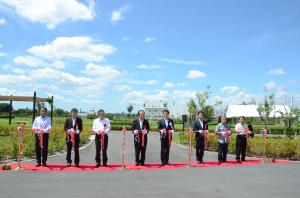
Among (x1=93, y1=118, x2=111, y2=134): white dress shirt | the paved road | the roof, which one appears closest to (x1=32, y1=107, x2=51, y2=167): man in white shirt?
(x1=93, y1=118, x2=111, y2=134): white dress shirt

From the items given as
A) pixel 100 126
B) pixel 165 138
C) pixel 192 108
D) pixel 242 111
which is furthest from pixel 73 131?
pixel 242 111

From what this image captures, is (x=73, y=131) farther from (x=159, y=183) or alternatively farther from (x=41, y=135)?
(x=159, y=183)

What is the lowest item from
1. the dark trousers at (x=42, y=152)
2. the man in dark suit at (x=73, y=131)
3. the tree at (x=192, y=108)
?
the dark trousers at (x=42, y=152)

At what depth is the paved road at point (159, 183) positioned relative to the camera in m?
8.58

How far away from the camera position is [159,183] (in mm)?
9859

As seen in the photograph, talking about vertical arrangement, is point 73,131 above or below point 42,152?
above

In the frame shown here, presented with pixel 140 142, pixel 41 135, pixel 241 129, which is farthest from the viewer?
pixel 241 129

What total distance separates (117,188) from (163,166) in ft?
15.4

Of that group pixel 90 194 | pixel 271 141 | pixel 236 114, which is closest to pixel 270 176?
pixel 90 194

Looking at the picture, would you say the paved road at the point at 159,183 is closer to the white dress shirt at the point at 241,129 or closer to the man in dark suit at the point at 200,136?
the man in dark suit at the point at 200,136

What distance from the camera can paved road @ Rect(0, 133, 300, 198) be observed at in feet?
28.1

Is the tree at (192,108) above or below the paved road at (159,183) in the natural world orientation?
above

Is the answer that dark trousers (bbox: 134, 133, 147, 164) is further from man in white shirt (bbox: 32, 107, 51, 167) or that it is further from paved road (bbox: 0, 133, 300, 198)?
man in white shirt (bbox: 32, 107, 51, 167)

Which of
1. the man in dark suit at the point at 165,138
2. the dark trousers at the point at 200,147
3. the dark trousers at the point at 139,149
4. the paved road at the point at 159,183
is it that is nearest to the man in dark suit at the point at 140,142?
the dark trousers at the point at 139,149
